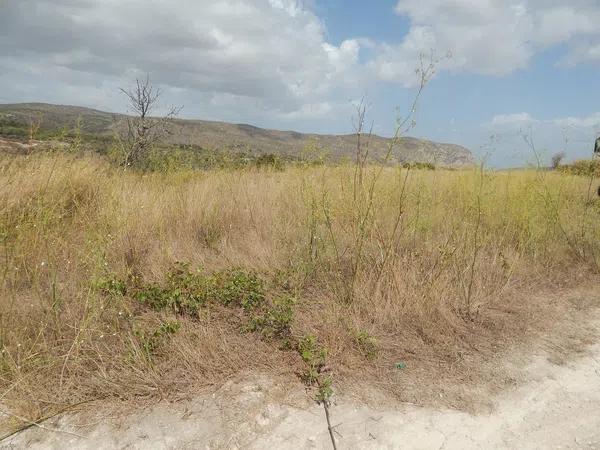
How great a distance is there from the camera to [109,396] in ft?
6.89

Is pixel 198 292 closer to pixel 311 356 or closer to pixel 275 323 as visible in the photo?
pixel 275 323

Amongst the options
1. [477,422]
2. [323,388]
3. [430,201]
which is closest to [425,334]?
[477,422]

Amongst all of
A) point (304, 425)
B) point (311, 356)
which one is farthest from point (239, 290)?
point (304, 425)

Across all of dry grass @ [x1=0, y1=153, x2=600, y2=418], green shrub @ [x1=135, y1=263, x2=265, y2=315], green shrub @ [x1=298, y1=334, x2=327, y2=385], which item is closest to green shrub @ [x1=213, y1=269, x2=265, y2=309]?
green shrub @ [x1=135, y1=263, x2=265, y2=315]

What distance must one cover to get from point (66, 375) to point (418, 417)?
195 cm

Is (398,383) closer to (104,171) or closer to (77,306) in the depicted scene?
(77,306)

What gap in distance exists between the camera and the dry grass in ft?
7.59

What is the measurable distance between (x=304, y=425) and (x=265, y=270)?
1776mm

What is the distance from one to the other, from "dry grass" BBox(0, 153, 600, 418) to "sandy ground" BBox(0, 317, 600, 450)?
0.15 metres

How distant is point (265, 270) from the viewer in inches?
143

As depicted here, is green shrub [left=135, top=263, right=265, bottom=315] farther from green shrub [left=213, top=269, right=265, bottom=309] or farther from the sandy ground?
the sandy ground

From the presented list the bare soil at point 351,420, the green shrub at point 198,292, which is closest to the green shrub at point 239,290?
the green shrub at point 198,292

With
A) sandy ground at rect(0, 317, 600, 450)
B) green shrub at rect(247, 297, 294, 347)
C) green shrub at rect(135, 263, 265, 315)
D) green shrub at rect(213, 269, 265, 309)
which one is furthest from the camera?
green shrub at rect(213, 269, 265, 309)

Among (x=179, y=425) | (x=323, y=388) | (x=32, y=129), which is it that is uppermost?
(x=32, y=129)
